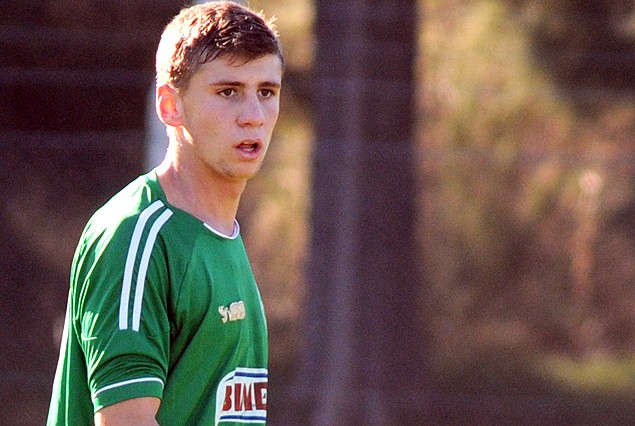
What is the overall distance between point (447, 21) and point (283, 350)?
2.57 metres

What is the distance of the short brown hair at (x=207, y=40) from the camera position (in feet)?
9.02

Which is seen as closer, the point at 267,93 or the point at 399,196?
the point at 267,93

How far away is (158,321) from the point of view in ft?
8.55

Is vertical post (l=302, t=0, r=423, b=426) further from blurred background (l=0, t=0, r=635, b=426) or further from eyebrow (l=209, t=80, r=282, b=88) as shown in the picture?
eyebrow (l=209, t=80, r=282, b=88)

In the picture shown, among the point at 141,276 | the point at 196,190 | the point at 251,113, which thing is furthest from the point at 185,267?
the point at 251,113

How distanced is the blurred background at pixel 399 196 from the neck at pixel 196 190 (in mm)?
5592

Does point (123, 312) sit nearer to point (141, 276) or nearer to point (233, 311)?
point (141, 276)

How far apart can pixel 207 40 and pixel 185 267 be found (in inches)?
17.5

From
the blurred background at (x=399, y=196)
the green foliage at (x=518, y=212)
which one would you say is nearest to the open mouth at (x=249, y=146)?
the blurred background at (x=399, y=196)

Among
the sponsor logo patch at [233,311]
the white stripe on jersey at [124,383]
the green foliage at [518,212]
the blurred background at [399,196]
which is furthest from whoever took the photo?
the green foliage at [518,212]

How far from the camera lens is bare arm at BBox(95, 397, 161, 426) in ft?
8.37

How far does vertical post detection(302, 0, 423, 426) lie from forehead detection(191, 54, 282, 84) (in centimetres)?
576

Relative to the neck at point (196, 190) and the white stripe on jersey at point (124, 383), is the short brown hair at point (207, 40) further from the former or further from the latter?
the white stripe on jersey at point (124, 383)

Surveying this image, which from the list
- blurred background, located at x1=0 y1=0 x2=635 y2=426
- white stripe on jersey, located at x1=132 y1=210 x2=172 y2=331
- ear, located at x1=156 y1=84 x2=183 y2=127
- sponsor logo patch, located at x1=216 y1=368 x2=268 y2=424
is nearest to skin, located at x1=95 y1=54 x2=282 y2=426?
ear, located at x1=156 y1=84 x2=183 y2=127
